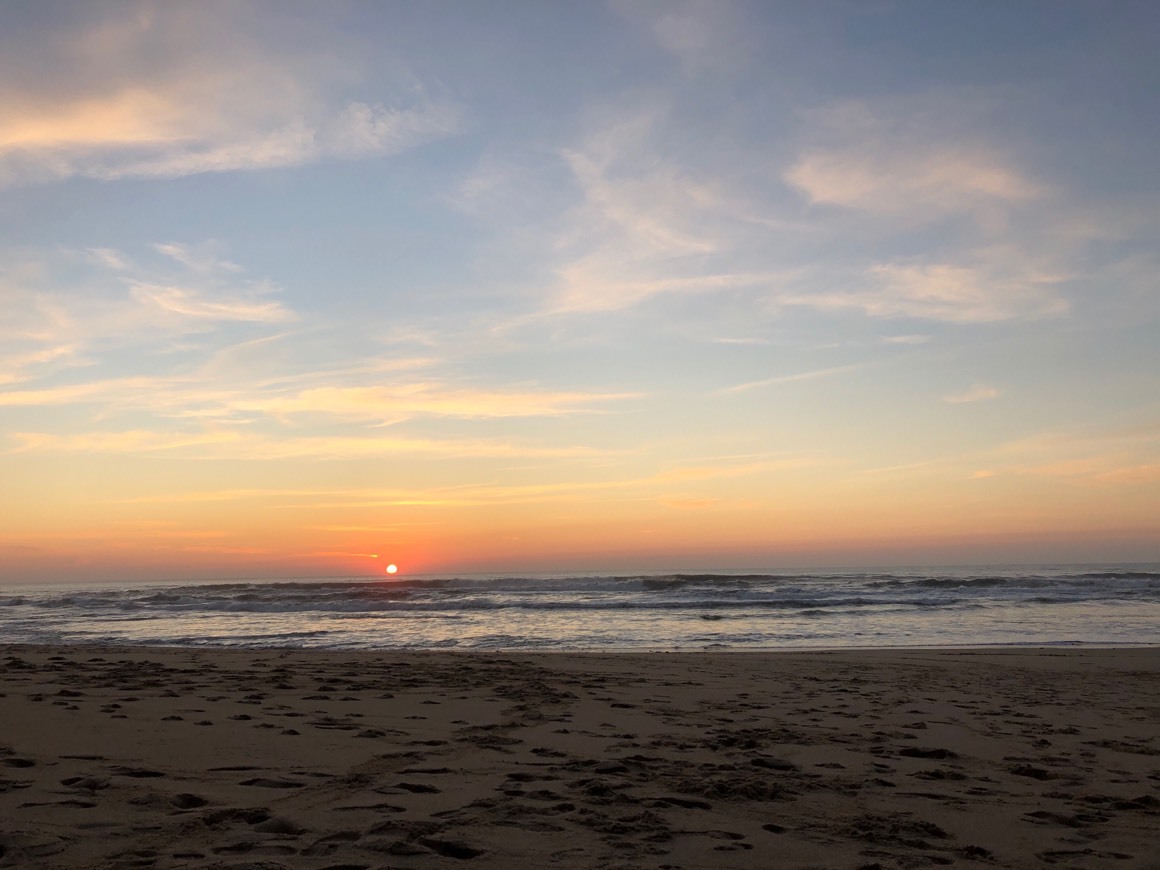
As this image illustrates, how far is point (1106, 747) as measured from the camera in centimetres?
612

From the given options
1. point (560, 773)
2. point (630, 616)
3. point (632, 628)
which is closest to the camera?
point (560, 773)

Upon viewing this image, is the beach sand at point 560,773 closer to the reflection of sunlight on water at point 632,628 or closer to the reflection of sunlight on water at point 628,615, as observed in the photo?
the reflection of sunlight on water at point 632,628

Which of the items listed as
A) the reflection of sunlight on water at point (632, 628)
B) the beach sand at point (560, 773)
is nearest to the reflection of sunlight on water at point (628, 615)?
the reflection of sunlight on water at point (632, 628)

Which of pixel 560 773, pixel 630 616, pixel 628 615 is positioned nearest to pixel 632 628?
pixel 630 616

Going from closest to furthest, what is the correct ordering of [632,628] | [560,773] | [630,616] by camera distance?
[560,773], [632,628], [630,616]

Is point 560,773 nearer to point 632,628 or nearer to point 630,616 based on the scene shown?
point 632,628

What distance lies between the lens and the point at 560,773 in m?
4.78

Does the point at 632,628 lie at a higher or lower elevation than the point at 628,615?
higher

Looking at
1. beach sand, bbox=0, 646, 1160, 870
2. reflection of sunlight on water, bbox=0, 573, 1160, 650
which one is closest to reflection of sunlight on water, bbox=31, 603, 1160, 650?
reflection of sunlight on water, bbox=0, 573, 1160, 650

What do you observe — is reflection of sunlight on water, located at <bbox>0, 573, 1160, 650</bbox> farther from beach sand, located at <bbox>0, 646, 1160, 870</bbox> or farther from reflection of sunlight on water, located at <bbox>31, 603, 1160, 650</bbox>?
beach sand, located at <bbox>0, 646, 1160, 870</bbox>

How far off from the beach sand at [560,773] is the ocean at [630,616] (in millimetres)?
8158

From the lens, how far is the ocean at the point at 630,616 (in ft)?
58.7

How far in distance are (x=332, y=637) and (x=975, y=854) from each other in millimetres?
17394

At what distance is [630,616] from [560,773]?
71.2 feet
